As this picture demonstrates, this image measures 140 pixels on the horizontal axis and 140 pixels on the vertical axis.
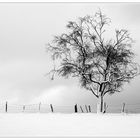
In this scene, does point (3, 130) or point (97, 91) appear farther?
point (97, 91)

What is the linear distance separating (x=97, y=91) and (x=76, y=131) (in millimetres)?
24695

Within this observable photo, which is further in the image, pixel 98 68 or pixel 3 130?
pixel 98 68

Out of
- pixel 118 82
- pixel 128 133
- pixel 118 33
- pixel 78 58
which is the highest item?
pixel 118 33

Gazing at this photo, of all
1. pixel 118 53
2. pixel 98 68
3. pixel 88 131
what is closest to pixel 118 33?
pixel 118 53

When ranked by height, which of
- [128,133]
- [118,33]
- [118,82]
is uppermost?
[118,33]

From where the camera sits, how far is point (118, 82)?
49156 mm

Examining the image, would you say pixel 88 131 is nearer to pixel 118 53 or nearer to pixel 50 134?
pixel 50 134

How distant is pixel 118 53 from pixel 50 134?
2780 cm

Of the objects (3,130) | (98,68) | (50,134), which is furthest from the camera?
(98,68)

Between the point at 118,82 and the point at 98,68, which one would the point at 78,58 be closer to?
the point at 98,68

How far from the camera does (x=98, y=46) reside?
48.8 m

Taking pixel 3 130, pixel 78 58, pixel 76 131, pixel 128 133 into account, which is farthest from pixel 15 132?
pixel 78 58

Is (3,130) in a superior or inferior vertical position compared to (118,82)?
inferior

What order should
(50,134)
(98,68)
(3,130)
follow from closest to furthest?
(50,134)
(3,130)
(98,68)
